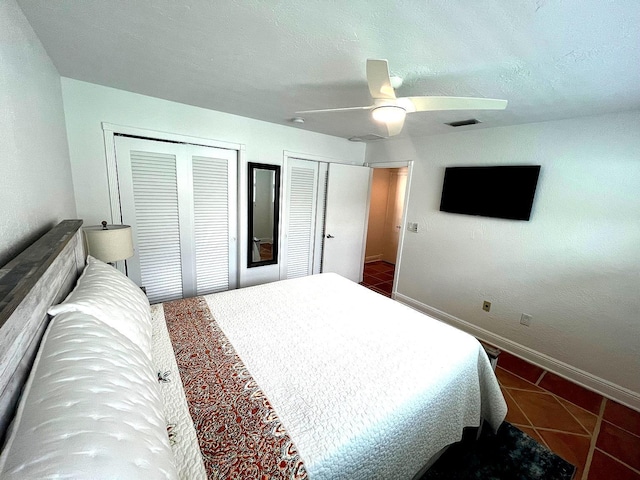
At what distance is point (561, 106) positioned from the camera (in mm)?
1884

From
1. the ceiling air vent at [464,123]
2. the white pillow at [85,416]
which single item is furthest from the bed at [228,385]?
the ceiling air vent at [464,123]

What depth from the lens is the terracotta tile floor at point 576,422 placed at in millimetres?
1525

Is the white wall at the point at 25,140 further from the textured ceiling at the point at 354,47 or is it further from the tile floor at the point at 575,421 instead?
the tile floor at the point at 575,421

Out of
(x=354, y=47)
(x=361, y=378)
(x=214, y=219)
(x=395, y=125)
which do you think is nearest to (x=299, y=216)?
(x=214, y=219)

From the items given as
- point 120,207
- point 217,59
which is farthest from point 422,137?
point 120,207

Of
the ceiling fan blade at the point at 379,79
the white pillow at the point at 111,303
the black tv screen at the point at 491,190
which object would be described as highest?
the ceiling fan blade at the point at 379,79

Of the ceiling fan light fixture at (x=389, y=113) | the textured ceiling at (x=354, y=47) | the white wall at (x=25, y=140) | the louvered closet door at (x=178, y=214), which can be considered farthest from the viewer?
the louvered closet door at (x=178, y=214)

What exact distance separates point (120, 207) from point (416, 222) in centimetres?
329

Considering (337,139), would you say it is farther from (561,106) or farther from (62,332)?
(62,332)

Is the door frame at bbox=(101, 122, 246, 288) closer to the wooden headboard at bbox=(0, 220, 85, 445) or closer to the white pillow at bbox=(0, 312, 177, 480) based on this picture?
the wooden headboard at bbox=(0, 220, 85, 445)

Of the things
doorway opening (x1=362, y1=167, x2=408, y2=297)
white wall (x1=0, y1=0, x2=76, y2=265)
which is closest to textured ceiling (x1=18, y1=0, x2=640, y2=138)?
white wall (x1=0, y1=0, x2=76, y2=265)

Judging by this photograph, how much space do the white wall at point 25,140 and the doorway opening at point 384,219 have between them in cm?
442

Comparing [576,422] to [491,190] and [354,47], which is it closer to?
[491,190]

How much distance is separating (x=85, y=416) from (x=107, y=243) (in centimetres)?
162
